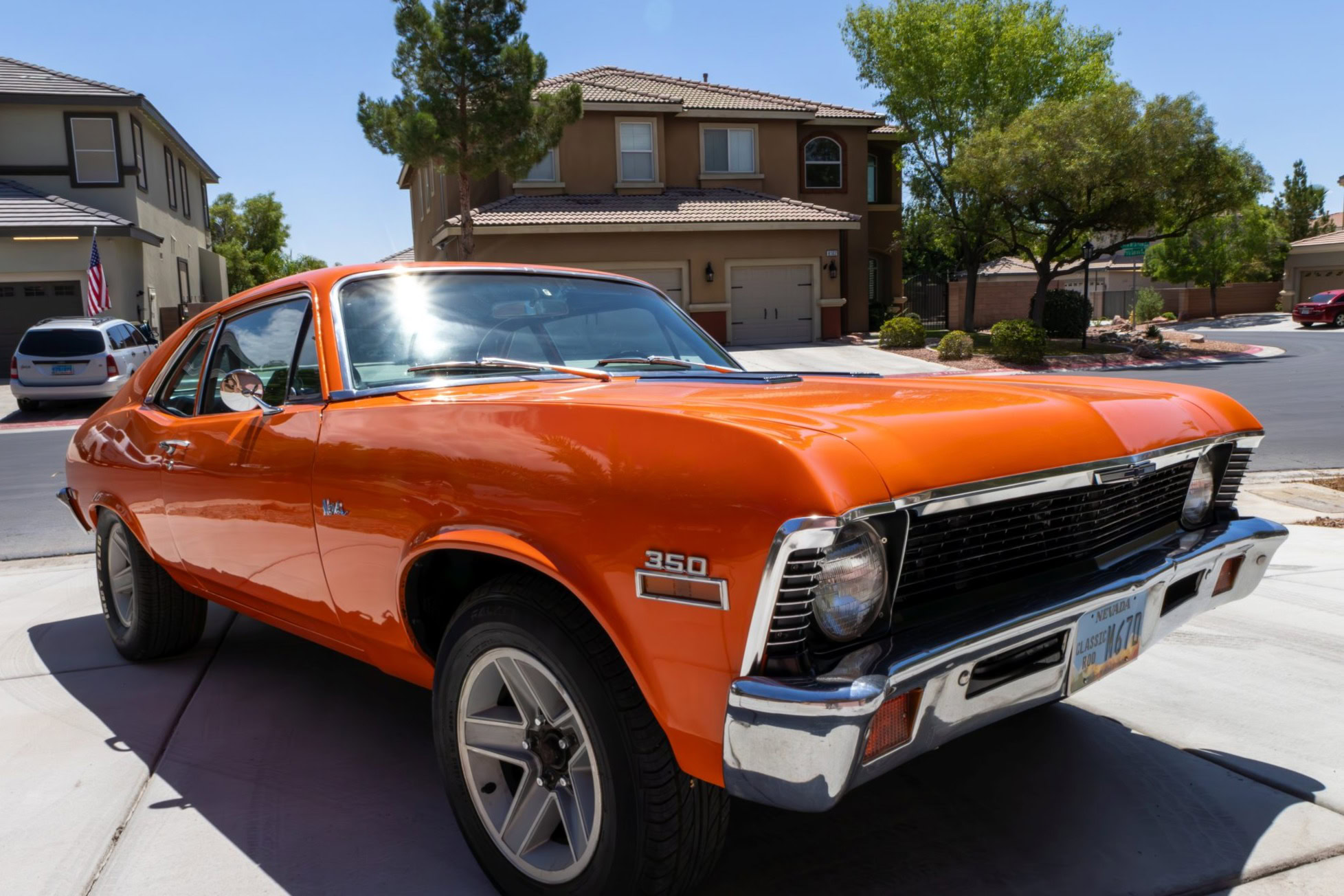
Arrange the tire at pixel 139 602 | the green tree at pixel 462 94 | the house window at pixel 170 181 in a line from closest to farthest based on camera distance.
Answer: the tire at pixel 139 602 → the green tree at pixel 462 94 → the house window at pixel 170 181

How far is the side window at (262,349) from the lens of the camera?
359cm

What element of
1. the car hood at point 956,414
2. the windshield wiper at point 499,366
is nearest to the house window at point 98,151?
the windshield wiper at point 499,366

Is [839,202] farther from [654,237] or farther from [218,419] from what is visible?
[218,419]

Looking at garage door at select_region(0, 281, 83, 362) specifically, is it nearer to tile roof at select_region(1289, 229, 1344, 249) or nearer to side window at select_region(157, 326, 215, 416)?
side window at select_region(157, 326, 215, 416)

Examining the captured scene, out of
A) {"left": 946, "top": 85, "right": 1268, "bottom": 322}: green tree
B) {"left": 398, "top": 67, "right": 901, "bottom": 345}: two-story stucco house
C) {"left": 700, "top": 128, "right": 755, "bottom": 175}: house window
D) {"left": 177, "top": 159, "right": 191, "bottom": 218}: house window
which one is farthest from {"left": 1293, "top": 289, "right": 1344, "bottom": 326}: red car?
{"left": 177, "top": 159, "right": 191, "bottom": 218}: house window

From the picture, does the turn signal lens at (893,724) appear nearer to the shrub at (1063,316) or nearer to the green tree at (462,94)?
the green tree at (462,94)

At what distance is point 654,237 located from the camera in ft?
86.9

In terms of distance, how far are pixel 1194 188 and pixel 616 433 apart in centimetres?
2815

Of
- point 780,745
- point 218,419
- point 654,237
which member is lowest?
point 780,745

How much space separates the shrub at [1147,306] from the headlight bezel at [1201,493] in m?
47.7

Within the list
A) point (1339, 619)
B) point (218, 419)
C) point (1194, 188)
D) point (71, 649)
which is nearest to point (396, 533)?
point (218, 419)

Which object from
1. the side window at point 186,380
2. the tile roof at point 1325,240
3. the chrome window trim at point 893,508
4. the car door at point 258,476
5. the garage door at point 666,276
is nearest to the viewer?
the chrome window trim at point 893,508

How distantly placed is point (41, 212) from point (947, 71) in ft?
86.0

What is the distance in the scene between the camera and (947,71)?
1320 inches
